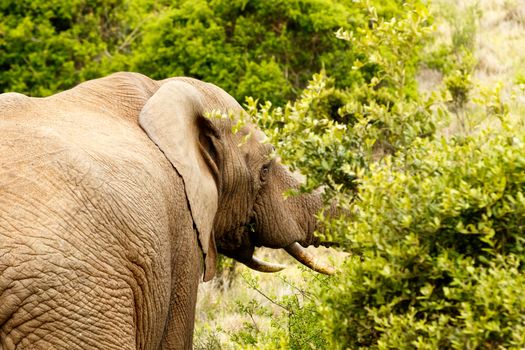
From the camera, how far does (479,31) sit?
73.0ft

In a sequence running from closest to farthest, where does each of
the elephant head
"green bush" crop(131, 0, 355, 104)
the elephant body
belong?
1. the elephant body
2. the elephant head
3. "green bush" crop(131, 0, 355, 104)

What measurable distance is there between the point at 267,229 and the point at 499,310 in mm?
3260

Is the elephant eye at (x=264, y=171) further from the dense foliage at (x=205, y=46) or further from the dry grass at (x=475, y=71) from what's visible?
the dense foliage at (x=205, y=46)

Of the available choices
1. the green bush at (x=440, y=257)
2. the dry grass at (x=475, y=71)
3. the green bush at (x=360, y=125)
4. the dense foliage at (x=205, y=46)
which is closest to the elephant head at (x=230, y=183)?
the green bush at (x=360, y=125)

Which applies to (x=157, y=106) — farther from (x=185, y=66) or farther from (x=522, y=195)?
(x=185, y=66)

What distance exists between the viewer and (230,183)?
22.8ft

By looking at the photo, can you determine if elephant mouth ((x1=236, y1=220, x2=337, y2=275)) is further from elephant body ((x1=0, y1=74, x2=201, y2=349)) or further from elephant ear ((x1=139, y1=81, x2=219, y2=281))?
elephant body ((x1=0, y1=74, x2=201, y2=349))

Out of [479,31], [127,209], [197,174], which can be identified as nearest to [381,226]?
[127,209]

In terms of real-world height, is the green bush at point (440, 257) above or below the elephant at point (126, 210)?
above

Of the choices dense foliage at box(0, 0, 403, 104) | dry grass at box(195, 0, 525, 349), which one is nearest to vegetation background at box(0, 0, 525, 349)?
dry grass at box(195, 0, 525, 349)

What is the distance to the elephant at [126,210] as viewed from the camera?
476 cm

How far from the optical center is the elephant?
4762mm

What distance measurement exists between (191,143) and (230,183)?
2.14 ft

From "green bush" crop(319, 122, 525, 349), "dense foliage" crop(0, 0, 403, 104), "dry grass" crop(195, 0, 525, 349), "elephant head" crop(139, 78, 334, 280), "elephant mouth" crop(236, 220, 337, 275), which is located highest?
"green bush" crop(319, 122, 525, 349)
